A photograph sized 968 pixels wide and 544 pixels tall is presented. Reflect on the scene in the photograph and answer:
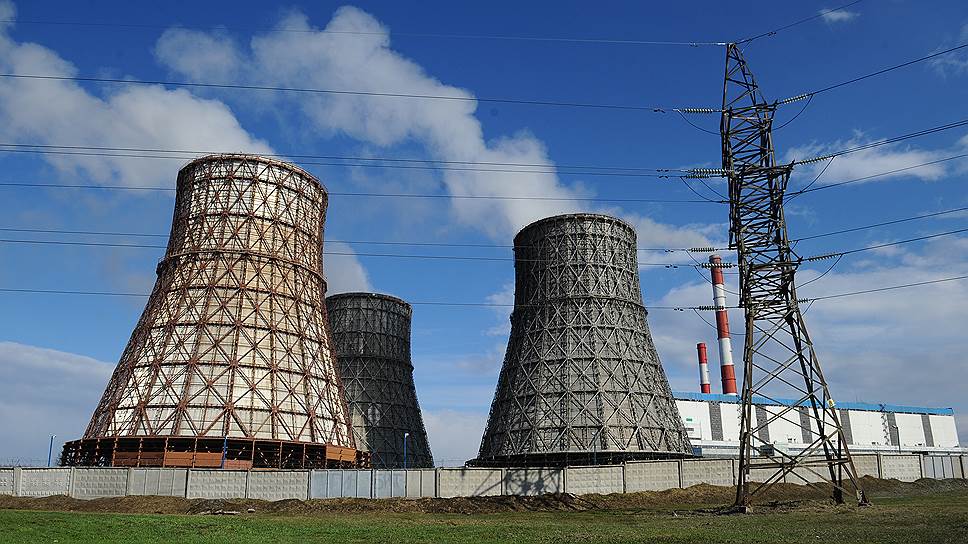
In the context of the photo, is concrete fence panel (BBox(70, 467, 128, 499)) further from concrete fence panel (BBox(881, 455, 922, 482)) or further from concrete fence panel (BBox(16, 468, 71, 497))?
concrete fence panel (BBox(881, 455, 922, 482))

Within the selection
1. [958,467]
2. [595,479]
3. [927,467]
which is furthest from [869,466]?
[595,479]

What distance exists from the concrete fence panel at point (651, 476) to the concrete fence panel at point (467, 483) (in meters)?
7.54

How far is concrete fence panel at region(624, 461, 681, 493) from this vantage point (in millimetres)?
40094

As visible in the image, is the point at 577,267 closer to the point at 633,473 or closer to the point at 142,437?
the point at 633,473

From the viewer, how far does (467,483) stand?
127 ft

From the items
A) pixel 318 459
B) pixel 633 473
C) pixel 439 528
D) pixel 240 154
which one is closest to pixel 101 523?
pixel 439 528

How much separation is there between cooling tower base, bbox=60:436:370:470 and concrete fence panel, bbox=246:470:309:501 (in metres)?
3.45

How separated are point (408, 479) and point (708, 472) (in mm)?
17581

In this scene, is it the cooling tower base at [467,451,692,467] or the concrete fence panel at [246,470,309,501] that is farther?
the cooling tower base at [467,451,692,467]

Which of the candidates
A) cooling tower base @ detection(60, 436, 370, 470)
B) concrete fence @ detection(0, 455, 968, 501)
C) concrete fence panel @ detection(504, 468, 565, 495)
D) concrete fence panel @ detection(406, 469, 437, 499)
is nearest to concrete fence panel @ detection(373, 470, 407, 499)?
concrete fence @ detection(0, 455, 968, 501)

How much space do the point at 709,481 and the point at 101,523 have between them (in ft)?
104

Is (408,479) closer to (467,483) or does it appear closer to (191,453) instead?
(467,483)

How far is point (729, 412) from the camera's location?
93.0 m

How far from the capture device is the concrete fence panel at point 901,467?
4138 cm
